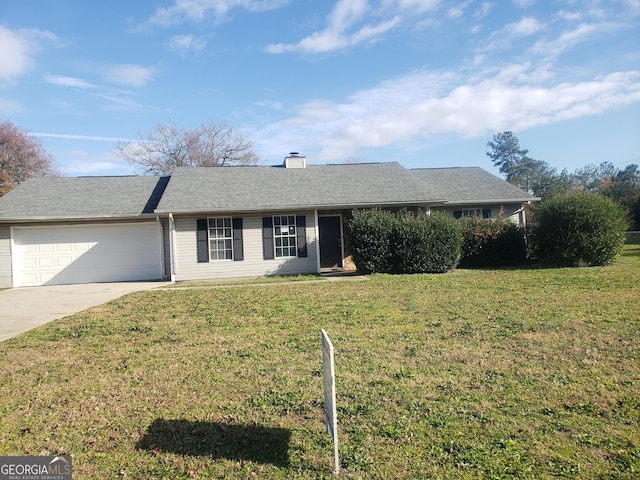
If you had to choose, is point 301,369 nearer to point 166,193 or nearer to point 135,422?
point 135,422

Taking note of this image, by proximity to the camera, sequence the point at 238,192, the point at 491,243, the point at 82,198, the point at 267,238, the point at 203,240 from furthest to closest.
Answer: the point at 82,198, the point at 238,192, the point at 491,243, the point at 267,238, the point at 203,240

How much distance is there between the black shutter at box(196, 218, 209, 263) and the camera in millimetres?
15508

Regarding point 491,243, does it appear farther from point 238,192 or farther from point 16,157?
point 16,157

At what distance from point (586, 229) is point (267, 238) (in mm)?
11042

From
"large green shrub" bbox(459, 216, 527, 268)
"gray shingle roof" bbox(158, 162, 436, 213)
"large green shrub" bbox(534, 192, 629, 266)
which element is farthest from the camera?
"large green shrub" bbox(459, 216, 527, 268)

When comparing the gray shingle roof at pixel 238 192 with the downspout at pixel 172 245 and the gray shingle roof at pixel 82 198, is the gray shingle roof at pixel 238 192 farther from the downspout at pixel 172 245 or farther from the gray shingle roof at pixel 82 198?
the downspout at pixel 172 245

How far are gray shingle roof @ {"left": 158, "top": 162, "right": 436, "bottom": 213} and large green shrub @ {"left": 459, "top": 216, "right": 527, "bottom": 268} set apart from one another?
202 centimetres

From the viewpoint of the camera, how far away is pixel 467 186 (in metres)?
20.7

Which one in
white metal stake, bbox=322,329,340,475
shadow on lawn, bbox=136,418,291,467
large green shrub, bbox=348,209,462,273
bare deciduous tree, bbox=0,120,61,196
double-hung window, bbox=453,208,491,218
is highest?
bare deciduous tree, bbox=0,120,61,196

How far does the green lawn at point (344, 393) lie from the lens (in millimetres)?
3125

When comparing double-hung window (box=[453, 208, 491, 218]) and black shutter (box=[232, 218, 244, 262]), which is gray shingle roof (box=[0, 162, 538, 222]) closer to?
double-hung window (box=[453, 208, 491, 218])

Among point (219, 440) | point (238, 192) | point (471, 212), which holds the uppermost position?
point (238, 192)

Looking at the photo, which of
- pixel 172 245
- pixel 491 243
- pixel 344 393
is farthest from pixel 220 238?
pixel 344 393

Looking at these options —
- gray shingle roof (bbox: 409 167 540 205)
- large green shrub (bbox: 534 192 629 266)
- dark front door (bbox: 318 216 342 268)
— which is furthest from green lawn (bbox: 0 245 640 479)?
gray shingle roof (bbox: 409 167 540 205)
